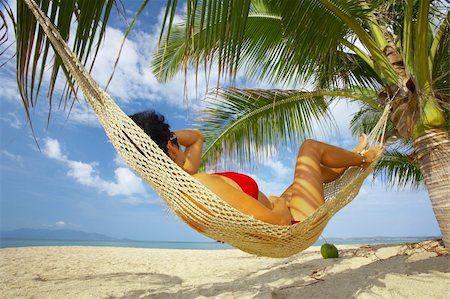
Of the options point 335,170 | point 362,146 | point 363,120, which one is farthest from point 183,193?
point 363,120

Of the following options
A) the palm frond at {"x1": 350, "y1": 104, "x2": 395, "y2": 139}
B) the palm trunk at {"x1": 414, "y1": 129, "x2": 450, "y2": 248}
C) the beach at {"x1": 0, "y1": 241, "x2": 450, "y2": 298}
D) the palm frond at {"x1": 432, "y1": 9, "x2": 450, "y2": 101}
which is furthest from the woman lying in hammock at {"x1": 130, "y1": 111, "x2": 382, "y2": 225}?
the palm frond at {"x1": 350, "y1": 104, "x2": 395, "y2": 139}

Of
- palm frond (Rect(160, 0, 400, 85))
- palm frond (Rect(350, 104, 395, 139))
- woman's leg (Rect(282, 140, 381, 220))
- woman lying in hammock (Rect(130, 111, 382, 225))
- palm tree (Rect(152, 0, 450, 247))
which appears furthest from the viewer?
palm frond (Rect(350, 104, 395, 139))

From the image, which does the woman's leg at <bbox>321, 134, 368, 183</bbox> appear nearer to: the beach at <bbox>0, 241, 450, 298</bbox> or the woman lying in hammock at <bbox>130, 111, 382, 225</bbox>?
the woman lying in hammock at <bbox>130, 111, 382, 225</bbox>

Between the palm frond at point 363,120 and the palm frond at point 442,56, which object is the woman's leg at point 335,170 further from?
the palm frond at point 363,120

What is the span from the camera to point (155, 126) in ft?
5.42

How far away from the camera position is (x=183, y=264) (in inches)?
194

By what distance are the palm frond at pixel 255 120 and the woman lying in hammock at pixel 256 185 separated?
4.03ft

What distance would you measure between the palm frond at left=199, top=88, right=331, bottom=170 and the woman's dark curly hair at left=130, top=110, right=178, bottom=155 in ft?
4.76

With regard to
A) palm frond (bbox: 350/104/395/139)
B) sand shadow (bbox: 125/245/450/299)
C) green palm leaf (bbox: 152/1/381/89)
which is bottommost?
sand shadow (bbox: 125/245/450/299)

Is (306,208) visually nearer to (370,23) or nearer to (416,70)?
(416,70)

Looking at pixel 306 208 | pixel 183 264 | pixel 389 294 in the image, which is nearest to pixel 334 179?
pixel 306 208

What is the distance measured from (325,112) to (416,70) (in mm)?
910

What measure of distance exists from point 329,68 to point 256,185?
1.38 meters

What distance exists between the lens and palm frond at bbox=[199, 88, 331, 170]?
310 cm
